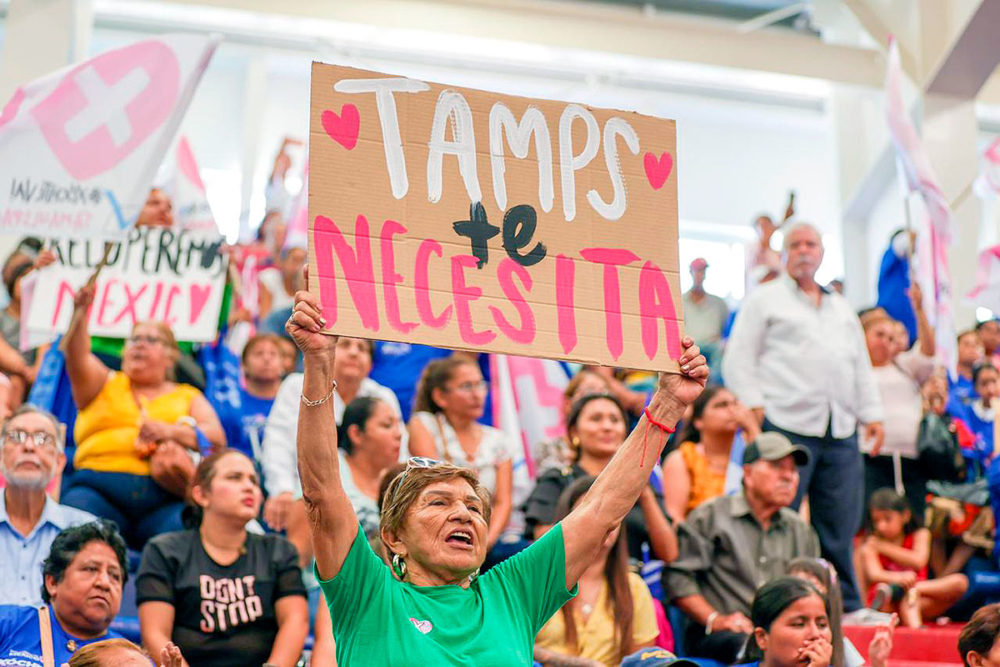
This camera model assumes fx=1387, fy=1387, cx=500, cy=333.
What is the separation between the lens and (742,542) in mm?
5113

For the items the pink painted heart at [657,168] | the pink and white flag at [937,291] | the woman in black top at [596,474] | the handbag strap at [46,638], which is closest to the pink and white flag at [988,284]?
the pink and white flag at [937,291]

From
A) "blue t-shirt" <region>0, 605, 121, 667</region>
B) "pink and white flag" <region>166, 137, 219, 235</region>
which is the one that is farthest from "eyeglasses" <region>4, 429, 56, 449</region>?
"pink and white flag" <region>166, 137, 219, 235</region>

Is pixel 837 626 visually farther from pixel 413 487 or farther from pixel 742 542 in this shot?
pixel 413 487

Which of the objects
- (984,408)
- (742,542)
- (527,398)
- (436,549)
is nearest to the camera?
(436,549)

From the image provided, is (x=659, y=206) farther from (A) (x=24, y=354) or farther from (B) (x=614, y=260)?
(A) (x=24, y=354)

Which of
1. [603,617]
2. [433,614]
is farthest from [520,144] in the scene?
[603,617]

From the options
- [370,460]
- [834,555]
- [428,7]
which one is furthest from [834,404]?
[428,7]

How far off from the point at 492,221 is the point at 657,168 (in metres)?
0.42

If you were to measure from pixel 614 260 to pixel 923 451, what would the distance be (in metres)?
4.36

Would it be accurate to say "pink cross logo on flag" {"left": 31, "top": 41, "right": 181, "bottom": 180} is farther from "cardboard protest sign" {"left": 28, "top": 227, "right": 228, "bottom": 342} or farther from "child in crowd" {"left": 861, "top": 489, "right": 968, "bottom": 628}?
"child in crowd" {"left": 861, "top": 489, "right": 968, "bottom": 628}

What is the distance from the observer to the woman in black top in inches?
205

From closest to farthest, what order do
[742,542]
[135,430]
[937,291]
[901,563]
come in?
[742,542] < [135,430] < [901,563] < [937,291]

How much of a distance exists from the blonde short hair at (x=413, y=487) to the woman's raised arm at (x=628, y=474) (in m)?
0.19

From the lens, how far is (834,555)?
5.65 meters
